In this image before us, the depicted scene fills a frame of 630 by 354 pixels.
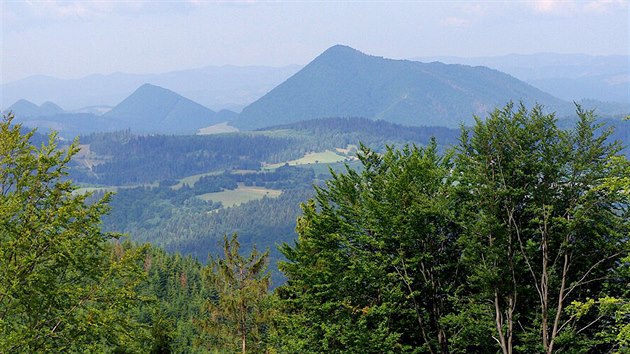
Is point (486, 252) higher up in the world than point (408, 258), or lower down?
higher up

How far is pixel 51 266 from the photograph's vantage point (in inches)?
811

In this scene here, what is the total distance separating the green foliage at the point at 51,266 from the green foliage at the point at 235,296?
1207 centimetres

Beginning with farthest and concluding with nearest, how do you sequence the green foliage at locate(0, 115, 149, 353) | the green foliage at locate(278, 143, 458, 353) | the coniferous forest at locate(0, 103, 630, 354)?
the green foliage at locate(278, 143, 458, 353), the coniferous forest at locate(0, 103, 630, 354), the green foliage at locate(0, 115, 149, 353)

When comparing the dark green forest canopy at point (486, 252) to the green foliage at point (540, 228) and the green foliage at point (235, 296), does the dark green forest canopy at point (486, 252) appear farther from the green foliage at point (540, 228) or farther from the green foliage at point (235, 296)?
the green foliage at point (235, 296)

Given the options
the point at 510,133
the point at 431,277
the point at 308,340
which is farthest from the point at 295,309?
the point at 510,133

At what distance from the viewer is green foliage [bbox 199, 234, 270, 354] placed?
112 feet

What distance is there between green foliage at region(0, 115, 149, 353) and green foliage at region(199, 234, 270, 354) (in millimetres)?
12068

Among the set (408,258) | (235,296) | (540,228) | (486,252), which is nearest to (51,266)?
(235,296)

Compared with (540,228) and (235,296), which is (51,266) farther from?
(540,228)

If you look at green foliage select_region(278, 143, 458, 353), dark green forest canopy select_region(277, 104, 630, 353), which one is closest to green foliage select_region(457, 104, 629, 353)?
dark green forest canopy select_region(277, 104, 630, 353)

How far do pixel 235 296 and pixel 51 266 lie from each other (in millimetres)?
15009

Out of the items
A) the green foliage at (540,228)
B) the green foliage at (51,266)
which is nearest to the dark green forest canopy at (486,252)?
the green foliage at (540,228)

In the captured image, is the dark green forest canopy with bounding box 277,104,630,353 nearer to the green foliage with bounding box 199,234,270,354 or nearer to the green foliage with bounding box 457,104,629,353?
the green foliage with bounding box 457,104,629,353

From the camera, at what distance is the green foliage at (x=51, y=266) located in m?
19.4
